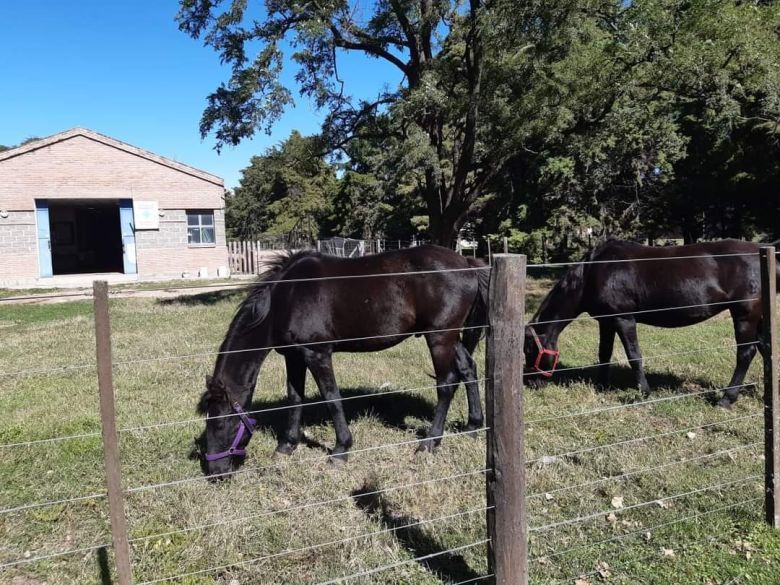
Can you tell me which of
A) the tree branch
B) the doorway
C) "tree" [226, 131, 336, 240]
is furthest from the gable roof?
the tree branch

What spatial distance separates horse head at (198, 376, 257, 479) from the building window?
21.5 metres

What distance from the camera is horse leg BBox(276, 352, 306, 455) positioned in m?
4.86

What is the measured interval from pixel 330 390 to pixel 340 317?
61 centimetres

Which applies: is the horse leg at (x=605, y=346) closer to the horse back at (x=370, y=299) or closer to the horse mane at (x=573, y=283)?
the horse mane at (x=573, y=283)

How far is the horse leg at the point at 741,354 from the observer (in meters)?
5.63

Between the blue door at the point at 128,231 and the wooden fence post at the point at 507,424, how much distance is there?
78.1ft

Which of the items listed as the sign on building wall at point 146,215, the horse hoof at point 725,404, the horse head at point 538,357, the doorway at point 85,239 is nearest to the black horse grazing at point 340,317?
the horse head at point 538,357

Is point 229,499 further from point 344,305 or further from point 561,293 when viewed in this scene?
point 561,293

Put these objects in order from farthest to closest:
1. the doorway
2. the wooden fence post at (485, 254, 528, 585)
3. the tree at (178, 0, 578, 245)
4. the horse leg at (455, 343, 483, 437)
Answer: the doorway, the tree at (178, 0, 578, 245), the horse leg at (455, 343, 483, 437), the wooden fence post at (485, 254, 528, 585)

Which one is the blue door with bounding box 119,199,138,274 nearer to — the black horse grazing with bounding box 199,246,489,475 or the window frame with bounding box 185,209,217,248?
the window frame with bounding box 185,209,217,248

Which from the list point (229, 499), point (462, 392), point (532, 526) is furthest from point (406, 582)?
point (462, 392)

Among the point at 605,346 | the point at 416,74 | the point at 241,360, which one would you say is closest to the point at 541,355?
the point at 605,346

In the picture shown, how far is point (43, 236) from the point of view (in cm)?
2267

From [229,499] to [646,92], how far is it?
13.8 meters
